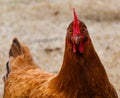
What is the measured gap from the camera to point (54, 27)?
316 inches

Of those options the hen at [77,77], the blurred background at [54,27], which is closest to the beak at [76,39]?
the hen at [77,77]

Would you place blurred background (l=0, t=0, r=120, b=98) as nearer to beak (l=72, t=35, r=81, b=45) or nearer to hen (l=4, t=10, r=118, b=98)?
hen (l=4, t=10, r=118, b=98)

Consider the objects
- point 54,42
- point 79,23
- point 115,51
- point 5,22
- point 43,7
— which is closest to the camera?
point 79,23

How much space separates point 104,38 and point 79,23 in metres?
3.85

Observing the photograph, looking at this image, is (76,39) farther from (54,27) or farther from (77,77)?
(54,27)

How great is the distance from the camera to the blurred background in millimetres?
6750

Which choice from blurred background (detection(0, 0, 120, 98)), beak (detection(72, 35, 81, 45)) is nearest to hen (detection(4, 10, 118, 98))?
beak (detection(72, 35, 81, 45))

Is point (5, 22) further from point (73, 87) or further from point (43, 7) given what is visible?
point (73, 87)

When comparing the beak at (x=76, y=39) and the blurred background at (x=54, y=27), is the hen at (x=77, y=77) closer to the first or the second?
the beak at (x=76, y=39)

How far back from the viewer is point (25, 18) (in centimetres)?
838

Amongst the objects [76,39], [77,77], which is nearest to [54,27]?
[77,77]

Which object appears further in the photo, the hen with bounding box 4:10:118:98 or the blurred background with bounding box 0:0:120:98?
the blurred background with bounding box 0:0:120:98

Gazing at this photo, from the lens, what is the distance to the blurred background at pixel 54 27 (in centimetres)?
675

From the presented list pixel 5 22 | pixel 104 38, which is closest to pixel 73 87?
pixel 104 38
